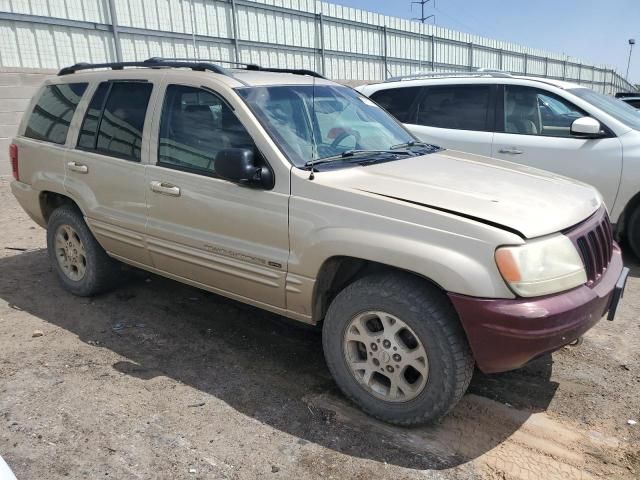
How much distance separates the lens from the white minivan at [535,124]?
534 cm

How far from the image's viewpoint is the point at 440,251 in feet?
8.62

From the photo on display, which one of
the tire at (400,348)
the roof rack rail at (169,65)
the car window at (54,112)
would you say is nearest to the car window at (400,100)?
the roof rack rail at (169,65)

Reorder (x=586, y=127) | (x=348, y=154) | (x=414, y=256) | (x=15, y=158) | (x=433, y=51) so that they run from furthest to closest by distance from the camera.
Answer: (x=433, y=51), (x=586, y=127), (x=15, y=158), (x=348, y=154), (x=414, y=256)

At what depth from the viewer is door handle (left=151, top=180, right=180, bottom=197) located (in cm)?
367

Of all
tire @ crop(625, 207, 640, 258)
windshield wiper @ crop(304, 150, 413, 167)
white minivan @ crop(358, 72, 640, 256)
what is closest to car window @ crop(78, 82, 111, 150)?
windshield wiper @ crop(304, 150, 413, 167)

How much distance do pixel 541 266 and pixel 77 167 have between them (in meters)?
3.57

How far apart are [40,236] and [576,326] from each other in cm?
626

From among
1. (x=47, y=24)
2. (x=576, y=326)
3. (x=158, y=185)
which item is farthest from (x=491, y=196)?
(x=47, y=24)

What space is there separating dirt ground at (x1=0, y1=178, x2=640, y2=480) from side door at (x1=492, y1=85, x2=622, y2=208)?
1629mm

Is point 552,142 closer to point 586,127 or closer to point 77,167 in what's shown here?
point 586,127

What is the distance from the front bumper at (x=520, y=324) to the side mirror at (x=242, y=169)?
4.19 ft

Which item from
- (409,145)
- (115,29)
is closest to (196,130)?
(409,145)

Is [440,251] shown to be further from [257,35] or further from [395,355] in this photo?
[257,35]

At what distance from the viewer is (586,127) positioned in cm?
532
